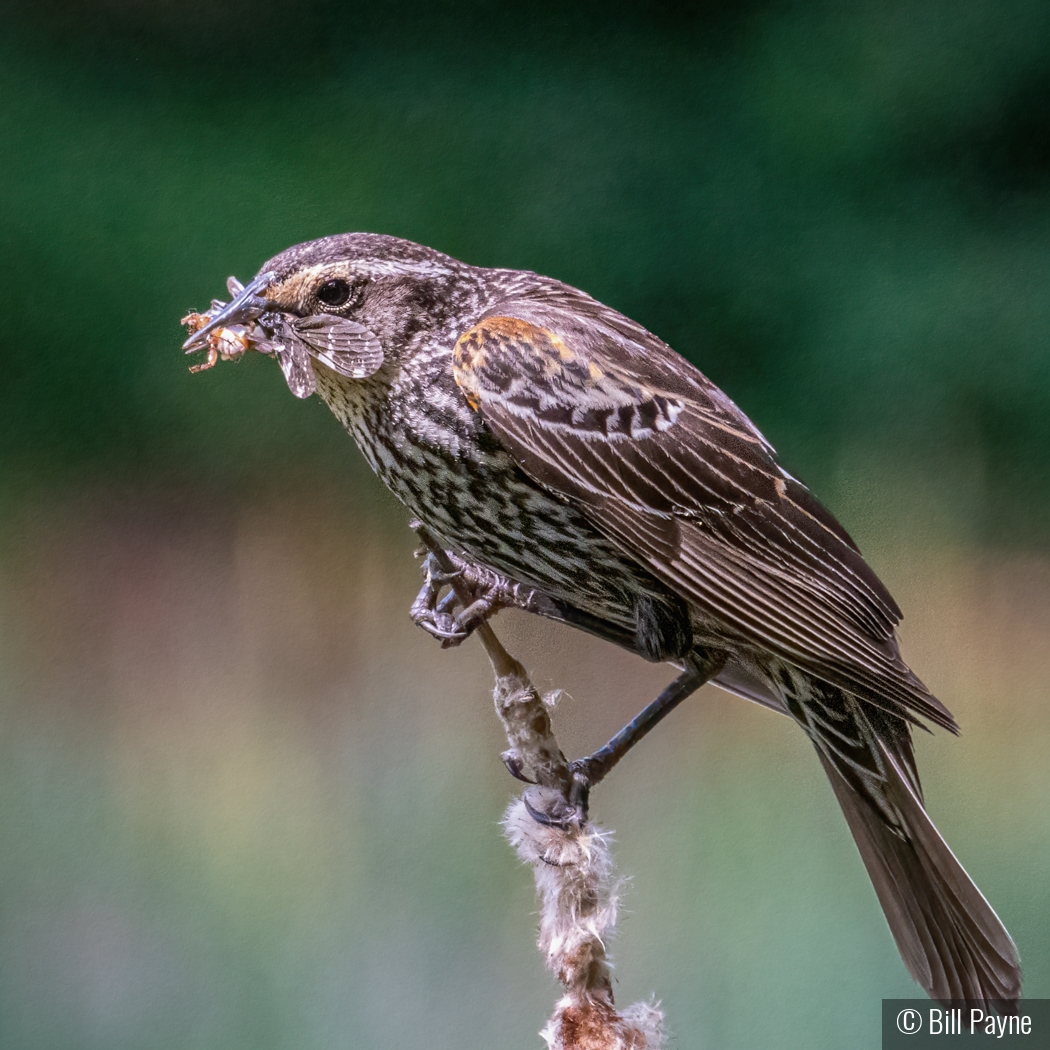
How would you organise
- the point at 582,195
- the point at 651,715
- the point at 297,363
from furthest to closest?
the point at 582,195
the point at 651,715
the point at 297,363

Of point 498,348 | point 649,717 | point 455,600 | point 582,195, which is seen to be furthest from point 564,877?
point 582,195

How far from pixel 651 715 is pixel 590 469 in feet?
0.90

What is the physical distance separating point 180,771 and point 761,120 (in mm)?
1059

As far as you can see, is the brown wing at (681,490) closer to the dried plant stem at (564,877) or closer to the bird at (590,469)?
the bird at (590,469)

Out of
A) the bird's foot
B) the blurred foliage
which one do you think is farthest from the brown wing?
the blurred foliage

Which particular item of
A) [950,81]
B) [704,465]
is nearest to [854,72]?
[950,81]

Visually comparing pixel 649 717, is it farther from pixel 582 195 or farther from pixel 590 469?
pixel 582 195

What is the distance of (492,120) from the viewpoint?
1402mm

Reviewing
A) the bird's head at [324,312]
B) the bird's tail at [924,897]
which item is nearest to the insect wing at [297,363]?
the bird's head at [324,312]

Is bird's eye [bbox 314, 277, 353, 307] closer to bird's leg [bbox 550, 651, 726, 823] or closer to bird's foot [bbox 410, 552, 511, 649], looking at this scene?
bird's foot [bbox 410, 552, 511, 649]

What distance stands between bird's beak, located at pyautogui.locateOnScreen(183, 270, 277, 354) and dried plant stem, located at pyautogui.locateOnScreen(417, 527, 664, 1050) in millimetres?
355

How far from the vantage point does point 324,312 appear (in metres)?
1.02

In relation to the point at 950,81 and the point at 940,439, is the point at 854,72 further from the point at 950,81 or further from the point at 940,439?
A: the point at 940,439

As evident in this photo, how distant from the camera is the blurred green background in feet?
4.59
